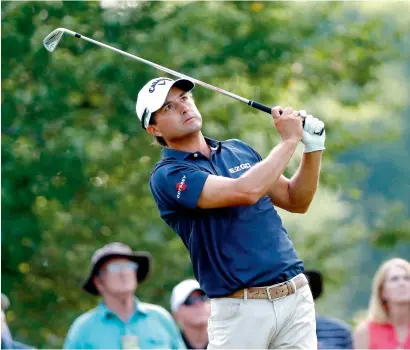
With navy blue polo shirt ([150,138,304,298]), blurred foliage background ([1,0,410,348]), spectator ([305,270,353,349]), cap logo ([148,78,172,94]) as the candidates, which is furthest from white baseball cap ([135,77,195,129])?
blurred foliage background ([1,0,410,348])

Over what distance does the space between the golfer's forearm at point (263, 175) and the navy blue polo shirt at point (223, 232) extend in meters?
0.20

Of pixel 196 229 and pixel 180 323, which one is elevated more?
pixel 196 229

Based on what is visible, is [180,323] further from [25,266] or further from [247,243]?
[25,266]

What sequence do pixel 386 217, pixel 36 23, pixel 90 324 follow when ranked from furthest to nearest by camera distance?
pixel 386 217, pixel 36 23, pixel 90 324

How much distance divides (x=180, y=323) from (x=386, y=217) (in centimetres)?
669

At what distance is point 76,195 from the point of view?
12180mm

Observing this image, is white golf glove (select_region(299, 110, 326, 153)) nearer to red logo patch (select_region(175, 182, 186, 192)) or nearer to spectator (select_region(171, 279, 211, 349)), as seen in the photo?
red logo patch (select_region(175, 182, 186, 192))

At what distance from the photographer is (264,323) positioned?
5602 mm

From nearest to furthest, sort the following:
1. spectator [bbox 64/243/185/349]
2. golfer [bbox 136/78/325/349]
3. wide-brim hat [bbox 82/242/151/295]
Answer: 1. golfer [bbox 136/78/325/349]
2. spectator [bbox 64/243/185/349]
3. wide-brim hat [bbox 82/242/151/295]

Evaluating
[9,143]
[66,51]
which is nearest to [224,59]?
[66,51]

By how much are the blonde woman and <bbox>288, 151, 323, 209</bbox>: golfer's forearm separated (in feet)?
6.42

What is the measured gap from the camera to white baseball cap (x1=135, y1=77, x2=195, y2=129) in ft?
19.1

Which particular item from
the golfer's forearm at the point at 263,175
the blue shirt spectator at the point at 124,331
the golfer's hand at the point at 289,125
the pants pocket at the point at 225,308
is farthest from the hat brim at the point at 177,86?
the blue shirt spectator at the point at 124,331

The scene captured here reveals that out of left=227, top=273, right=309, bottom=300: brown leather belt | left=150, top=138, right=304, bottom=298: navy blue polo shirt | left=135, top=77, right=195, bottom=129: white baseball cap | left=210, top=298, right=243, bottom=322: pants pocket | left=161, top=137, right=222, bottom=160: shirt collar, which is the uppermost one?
left=135, top=77, right=195, bottom=129: white baseball cap
